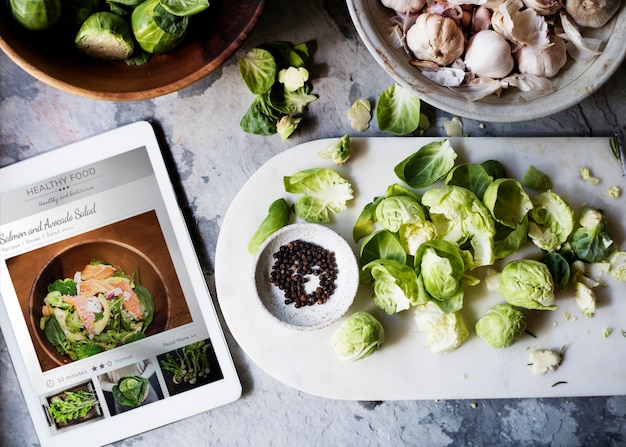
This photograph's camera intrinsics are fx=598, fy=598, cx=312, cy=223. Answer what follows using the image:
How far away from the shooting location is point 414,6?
3.35 ft

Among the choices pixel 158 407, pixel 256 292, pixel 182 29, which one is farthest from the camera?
pixel 158 407

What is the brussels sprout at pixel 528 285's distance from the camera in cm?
109

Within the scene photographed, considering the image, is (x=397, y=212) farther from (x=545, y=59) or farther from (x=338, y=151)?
(x=545, y=59)

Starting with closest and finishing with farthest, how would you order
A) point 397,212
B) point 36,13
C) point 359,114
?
1. point 36,13
2. point 397,212
3. point 359,114

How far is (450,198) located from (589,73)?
12.2 inches

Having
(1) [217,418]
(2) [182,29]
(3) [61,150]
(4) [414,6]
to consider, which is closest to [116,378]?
(1) [217,418]

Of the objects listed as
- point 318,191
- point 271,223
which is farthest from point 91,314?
point 318,191

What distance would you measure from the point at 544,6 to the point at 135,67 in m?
0.70

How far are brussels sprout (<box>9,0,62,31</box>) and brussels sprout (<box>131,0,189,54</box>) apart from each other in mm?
126

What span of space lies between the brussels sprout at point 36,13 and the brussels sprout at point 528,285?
911 millimetres

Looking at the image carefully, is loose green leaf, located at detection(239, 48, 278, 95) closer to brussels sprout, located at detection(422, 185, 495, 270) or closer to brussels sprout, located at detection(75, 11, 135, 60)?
brussels sprout, located at detection(75, 11, 135, 60)

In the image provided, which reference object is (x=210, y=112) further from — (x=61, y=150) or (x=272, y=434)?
(x=272, y=434)

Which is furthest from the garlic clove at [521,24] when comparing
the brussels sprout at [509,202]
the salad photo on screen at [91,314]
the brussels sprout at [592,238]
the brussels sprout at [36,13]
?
the salad photo on screen at [91,314]

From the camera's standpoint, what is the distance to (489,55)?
101 centimetres
